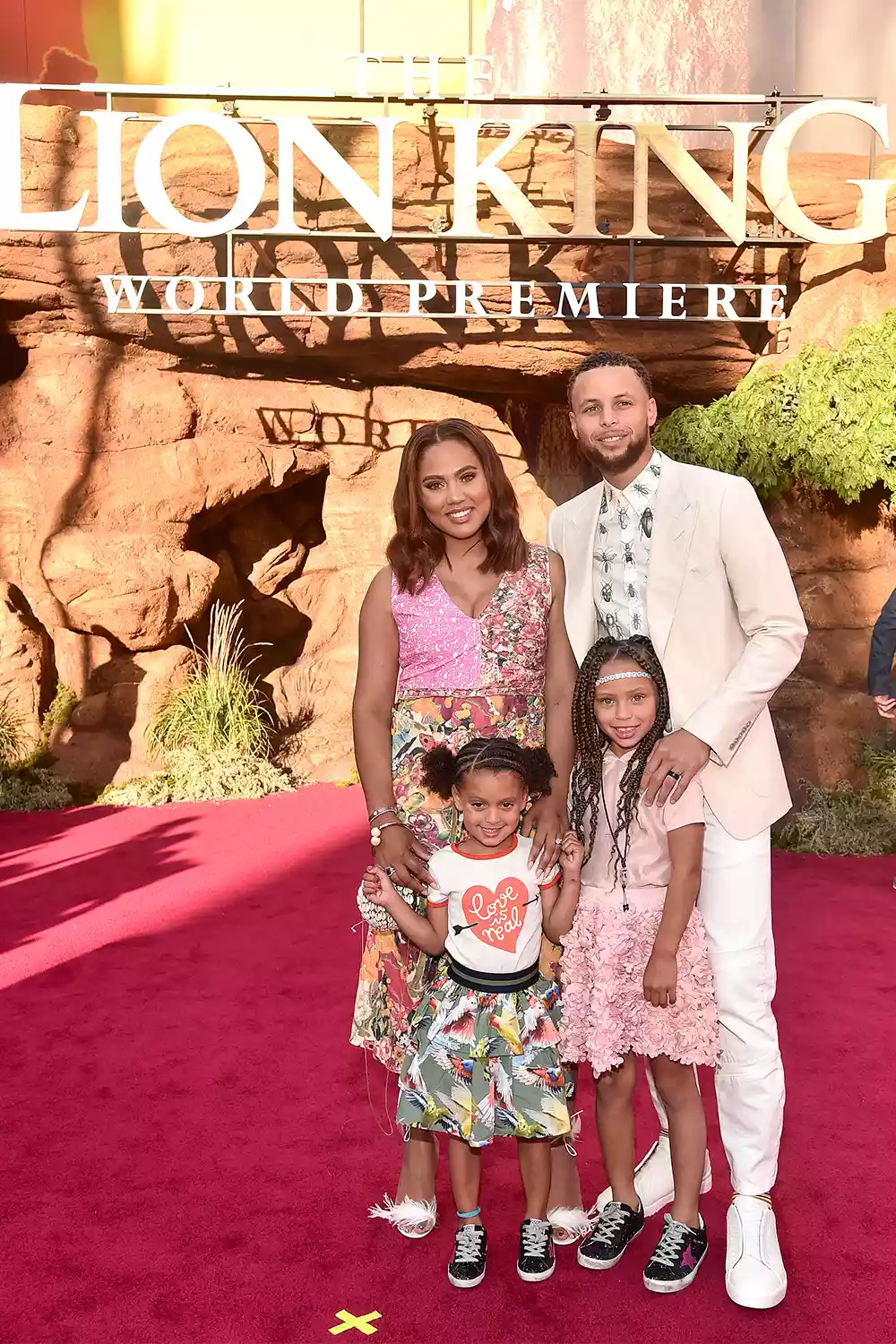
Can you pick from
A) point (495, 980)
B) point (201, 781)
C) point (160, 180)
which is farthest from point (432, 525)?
point (160, 180)

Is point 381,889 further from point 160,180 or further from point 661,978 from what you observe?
point 160,180

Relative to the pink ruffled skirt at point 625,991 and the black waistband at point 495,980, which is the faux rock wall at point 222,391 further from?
the black waistband at point 495,980

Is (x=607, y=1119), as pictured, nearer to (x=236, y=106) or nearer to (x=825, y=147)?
(x=236, y=106)

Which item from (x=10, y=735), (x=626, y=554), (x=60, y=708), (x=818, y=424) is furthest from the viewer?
(x=60, y=708)

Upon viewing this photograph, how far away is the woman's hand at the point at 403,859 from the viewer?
8.98 ft

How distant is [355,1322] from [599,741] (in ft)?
4.01

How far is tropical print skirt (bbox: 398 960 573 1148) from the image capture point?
2.63 meters

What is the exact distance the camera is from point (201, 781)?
8406mm

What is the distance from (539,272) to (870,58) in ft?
12.9

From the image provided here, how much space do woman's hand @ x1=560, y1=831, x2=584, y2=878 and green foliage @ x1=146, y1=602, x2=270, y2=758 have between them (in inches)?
242

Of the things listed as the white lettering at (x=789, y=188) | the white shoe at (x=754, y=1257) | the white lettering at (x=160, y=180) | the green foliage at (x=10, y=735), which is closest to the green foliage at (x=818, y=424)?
the white lettering at (x=789, y=188)

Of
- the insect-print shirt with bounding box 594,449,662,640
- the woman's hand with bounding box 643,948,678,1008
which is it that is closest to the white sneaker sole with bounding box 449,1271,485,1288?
the woman's hand with bounding box 643,948,678,1008

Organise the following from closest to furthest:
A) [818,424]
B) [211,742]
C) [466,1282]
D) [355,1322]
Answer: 1. [355,1322]
2. [466,1282]
3. [818,424]
4. [211,742]

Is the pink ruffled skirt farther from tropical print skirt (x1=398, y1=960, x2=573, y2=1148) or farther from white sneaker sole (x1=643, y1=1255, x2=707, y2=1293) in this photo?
white sneaker sole (x1=643, y1=1255, x2=707, y2=1293)
